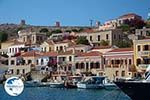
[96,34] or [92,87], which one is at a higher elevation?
[96,34]

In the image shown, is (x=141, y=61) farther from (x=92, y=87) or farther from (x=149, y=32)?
(x=149, y=32)

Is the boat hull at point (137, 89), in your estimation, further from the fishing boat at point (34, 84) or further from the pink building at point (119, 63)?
the fishing boat at point (34, 84)

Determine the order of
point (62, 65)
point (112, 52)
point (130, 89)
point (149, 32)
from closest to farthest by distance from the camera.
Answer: point (130, 89) → point (112, 52) → point (62, 65) → point (149, 32)

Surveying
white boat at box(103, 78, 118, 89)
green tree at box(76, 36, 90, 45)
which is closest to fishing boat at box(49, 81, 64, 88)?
white boat at box(103, 78, 118, 89)

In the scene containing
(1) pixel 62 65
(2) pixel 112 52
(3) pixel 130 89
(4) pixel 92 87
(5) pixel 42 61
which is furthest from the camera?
(5) pixel 42 61

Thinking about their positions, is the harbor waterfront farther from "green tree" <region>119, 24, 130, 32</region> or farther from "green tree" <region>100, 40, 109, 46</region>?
"green tree" <region>119, 24, 130, 32</region>

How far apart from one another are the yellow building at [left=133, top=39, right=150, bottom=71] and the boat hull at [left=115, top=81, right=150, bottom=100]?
61.8ft

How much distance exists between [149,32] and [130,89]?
105 ft

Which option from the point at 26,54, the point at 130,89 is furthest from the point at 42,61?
the point at 130,89

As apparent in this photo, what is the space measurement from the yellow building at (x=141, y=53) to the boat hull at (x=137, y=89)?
18.8m

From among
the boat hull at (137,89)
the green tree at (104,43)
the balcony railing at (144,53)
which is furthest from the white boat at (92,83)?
the boat hull at (137,89)

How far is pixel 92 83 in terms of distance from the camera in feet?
104

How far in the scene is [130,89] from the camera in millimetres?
12797

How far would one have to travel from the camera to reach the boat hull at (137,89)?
1234 cm
